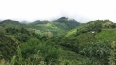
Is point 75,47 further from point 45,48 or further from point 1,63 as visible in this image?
point 1,63

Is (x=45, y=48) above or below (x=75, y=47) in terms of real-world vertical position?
above

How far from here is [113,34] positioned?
188m

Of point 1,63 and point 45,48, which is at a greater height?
point 1,63

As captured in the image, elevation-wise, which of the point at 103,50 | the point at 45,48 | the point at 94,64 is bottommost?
the point at 45,48

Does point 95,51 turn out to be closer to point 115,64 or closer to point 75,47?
point 115,64

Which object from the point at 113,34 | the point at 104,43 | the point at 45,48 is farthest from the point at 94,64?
the point at 113,34

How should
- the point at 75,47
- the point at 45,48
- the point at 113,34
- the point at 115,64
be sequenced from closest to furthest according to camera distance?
the point at 115,64, the point at 45,48, the point at 75,47, the point at 113,34

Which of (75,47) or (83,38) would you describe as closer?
(75,47)

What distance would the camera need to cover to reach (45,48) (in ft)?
296

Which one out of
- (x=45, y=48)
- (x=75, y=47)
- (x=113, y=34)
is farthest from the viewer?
(x=113, y=34)

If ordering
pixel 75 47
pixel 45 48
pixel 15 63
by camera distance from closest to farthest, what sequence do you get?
pixel 15 63 → pixel 45 48 → pixel 75 47

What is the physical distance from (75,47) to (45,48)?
74.2m

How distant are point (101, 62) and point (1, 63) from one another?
8606 millimetres

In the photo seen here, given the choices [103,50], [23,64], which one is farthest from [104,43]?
[23,64]
